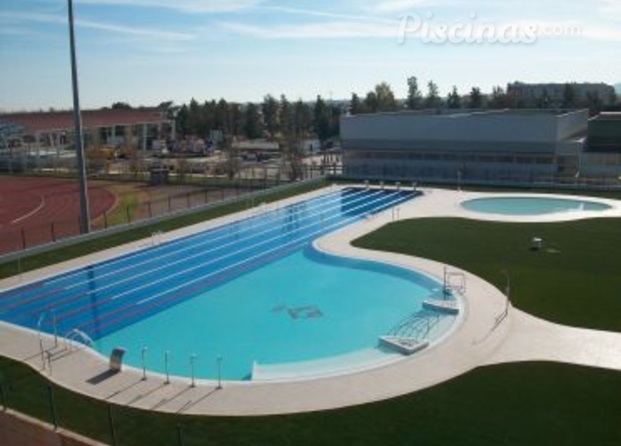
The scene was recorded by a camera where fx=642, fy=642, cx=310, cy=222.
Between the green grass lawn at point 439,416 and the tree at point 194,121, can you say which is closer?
the green grass lawn at point 439,416

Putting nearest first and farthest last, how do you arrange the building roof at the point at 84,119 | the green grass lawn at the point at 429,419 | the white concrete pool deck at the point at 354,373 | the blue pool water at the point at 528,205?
1. the green grass lawn at the point at 429,419
2. the white concrete pool deck at the point at 354,373
3. the blue pool water at the point at 528,205
4. the building roof at the point at 84,119

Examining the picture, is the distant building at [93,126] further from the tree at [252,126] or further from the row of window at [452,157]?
the row of window at [452,157]

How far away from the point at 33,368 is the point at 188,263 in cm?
935

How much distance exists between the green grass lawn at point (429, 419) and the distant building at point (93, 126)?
168ft

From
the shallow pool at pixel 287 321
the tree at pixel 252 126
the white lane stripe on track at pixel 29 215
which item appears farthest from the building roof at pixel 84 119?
the shallow pool at pixel 287 321

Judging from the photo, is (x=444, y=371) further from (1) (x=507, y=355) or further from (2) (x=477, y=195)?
(2) (x=477, y=195)

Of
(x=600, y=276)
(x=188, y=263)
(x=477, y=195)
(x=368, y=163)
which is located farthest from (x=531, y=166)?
(x=188, y=263)

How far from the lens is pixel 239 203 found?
3309cm

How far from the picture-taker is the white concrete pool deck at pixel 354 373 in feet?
40.4

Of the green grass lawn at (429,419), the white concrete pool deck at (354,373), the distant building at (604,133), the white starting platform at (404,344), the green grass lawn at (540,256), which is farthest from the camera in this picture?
the distant building at (604,133)

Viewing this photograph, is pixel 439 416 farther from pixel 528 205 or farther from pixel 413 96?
pixel 413 96

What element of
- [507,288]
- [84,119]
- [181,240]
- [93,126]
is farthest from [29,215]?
[84,119]

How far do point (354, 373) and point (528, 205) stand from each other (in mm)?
22314

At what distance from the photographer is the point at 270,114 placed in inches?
3514
